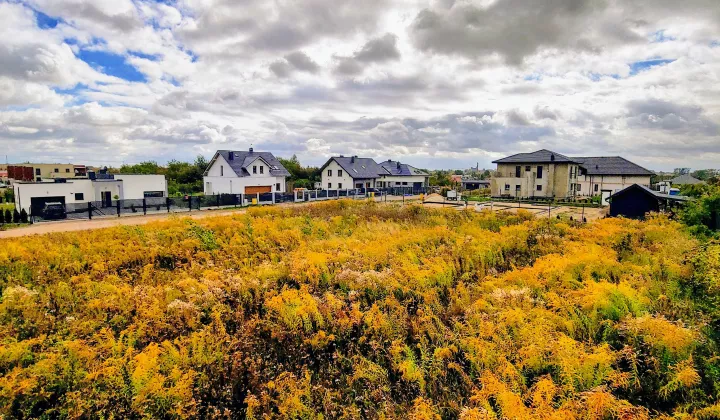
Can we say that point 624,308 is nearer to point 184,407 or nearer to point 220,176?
point 184,407

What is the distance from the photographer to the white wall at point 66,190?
84.4 feet

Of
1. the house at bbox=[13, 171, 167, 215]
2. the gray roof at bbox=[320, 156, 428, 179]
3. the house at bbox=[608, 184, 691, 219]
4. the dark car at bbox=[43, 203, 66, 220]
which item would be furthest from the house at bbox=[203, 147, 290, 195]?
the house at bbox=[608, 184, 691, 219]

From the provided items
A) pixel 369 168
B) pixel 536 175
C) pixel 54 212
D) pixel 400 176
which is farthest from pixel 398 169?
pixel 54 212

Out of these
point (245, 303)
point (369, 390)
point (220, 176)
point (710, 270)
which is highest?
point (220, 176)

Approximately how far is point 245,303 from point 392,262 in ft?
15.0

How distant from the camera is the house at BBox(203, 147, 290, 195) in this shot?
38.4 meters

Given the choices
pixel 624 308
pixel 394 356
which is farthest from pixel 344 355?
pixel 624 308

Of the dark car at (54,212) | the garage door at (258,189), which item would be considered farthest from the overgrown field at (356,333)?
the garage door at (258,189)

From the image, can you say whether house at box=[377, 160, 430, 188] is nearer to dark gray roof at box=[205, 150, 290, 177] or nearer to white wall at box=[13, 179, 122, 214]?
dark gray roof at box=[205, 150, 290, 177]

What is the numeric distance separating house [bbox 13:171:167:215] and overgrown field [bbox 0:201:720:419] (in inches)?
713

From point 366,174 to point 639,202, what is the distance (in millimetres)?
33631

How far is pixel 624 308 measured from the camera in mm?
7492

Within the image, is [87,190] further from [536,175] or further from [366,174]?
[536,175]

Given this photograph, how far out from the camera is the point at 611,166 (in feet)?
162
